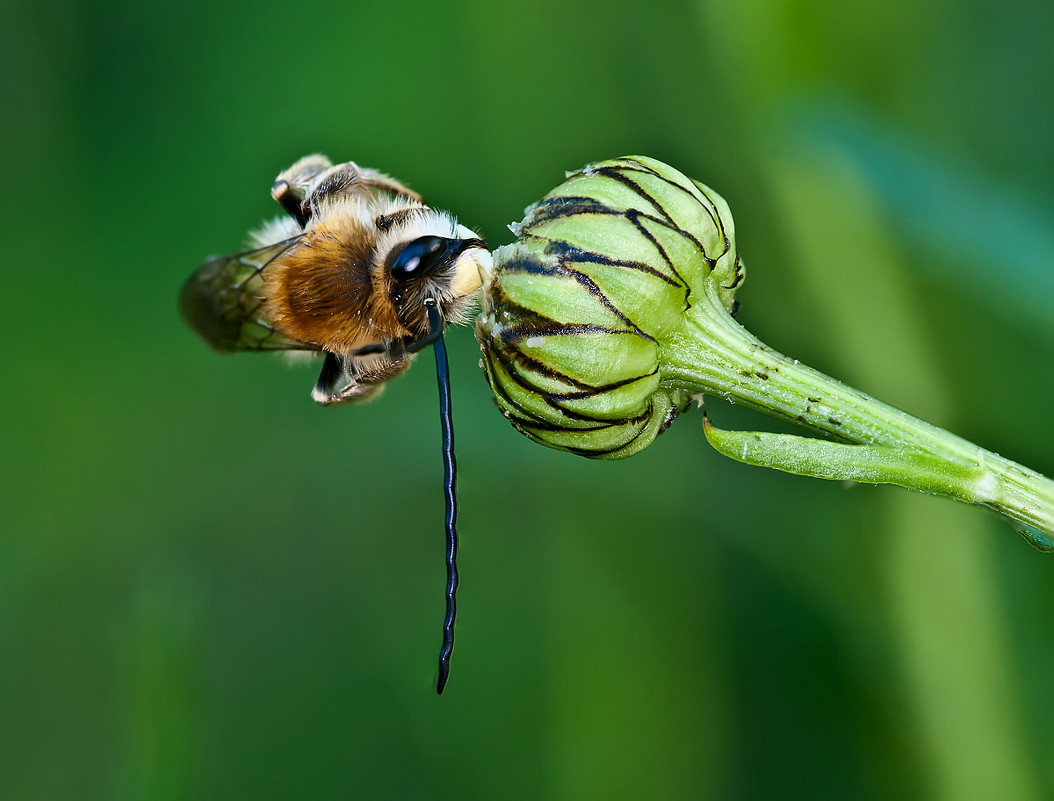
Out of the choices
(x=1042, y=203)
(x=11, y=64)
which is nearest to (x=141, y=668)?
(x=11, y=64)

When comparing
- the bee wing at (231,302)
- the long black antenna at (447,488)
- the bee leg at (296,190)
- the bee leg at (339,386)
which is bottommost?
the long black antenna at (447,488)

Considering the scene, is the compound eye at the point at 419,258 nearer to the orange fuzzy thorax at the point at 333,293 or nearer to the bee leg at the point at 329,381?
the orange fuzzy thorax at the point at 333,293

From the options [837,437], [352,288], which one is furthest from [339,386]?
[837,437]

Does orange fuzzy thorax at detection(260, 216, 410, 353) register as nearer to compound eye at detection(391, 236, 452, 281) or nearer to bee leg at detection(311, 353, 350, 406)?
compound eye at detection(391, 236, 452, 281)

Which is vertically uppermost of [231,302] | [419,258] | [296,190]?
[296,190]

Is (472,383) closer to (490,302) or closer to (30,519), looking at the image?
(490,302)

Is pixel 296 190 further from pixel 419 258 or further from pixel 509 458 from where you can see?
pixel 509 458

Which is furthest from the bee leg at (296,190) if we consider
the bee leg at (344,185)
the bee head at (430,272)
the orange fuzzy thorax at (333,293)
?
the bee head at (430,272)
